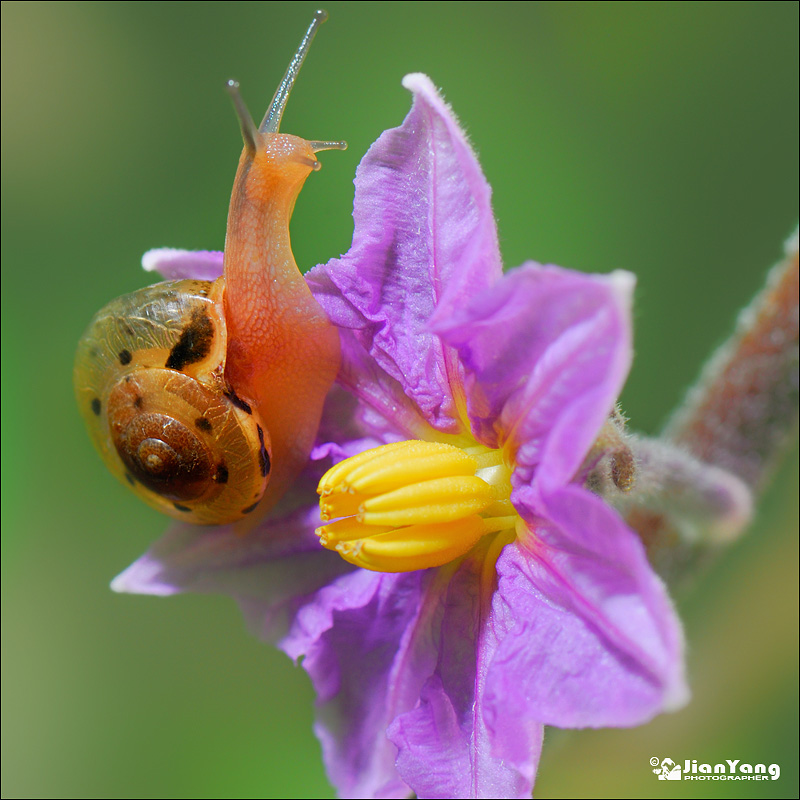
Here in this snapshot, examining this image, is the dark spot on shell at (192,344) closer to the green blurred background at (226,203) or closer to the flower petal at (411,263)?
the flower petal at (411,263)

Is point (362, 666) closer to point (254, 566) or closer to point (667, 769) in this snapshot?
point (254, 566)

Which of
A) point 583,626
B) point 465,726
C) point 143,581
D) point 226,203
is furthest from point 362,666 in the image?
point 226,203

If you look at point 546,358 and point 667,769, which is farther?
point 667,769

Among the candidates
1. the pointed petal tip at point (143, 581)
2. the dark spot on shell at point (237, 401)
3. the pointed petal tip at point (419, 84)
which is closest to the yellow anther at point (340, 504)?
the dark spot on shell at point (237, 401)

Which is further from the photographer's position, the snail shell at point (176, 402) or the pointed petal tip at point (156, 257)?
the pointed petal tip at point (156, 257)

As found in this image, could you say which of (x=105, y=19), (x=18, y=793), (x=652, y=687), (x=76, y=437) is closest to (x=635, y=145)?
(x=105, y=19)

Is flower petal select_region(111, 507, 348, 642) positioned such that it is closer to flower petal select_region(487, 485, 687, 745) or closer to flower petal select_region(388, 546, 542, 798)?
flower petal select_region(388, 546, 542, 798)

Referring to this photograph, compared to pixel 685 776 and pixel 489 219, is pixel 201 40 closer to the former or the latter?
pixel 489 219
